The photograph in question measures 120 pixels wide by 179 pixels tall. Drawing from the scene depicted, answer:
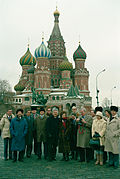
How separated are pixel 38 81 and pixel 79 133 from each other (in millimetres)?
47053

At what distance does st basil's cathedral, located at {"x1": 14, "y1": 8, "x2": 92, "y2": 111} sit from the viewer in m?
53.4

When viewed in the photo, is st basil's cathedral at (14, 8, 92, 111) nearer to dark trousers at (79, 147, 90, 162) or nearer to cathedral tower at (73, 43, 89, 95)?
cathedral tower at (73, 43, 89, 95)

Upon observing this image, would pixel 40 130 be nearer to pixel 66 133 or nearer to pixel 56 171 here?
pixel 66 133

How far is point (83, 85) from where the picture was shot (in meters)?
60.1

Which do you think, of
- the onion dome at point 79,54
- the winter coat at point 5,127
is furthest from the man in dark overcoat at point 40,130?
the onion dome at point 79,54

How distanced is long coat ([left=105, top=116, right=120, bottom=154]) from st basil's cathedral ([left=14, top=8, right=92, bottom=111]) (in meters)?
41.1

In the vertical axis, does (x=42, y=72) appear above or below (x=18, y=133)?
above

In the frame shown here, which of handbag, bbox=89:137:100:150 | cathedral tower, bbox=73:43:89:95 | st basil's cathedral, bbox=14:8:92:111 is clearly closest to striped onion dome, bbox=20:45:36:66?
st basil's cathedral, bbox=14:8:92:111


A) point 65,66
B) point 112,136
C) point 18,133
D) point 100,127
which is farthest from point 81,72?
point 112,136

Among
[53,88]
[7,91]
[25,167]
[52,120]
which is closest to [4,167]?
[25,167]

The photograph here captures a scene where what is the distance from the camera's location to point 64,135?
25.4 feet

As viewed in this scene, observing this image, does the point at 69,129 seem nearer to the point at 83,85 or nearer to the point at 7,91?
the point at 7,91

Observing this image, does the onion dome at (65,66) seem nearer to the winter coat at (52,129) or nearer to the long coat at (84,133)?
the winter coat at (52,129)

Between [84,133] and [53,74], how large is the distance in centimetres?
5348
